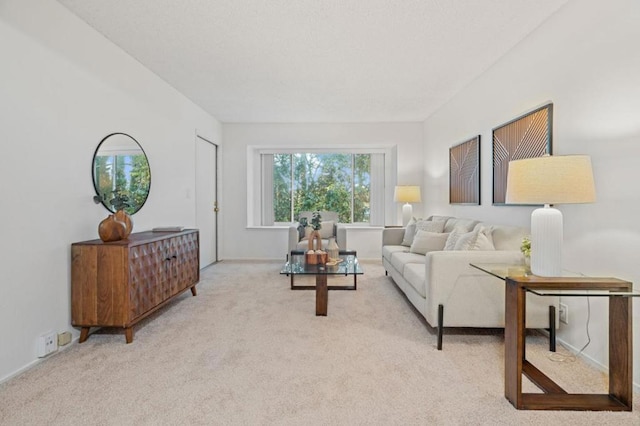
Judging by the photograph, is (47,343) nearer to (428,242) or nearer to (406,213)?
(428,242)

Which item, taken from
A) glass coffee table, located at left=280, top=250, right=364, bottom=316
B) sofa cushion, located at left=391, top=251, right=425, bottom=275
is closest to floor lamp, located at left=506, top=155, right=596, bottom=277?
sofa cushion, located at left=391, top=251, right=425, bottom=275

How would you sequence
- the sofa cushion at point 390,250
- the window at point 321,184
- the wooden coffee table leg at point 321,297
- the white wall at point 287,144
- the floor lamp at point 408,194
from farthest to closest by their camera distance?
the window at point 321,184, the white wall at point 287,144, the floor lamp at point 408,194, the sofa cushion at point 390,250, the wooden coffee table leg at point 321,297

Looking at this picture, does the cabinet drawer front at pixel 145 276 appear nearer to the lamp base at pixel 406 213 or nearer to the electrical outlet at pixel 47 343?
the electrical outlet at pixel 47 343

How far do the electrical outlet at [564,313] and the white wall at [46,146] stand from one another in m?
3.60

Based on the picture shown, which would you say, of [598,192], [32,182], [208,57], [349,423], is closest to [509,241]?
[598,192]

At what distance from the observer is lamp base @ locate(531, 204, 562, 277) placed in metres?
1.85

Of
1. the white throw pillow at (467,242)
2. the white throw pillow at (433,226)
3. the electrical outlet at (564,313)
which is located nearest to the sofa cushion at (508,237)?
the white throw pillow at (467,242)

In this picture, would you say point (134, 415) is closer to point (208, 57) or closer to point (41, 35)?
point (41, 35)

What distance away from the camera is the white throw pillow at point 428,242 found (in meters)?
3.71

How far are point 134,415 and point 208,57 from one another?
2963 millimetres

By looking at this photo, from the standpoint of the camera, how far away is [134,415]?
165cm

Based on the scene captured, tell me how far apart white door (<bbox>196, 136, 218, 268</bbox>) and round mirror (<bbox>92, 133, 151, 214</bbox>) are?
1530 millimetres

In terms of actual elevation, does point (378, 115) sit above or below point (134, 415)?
above

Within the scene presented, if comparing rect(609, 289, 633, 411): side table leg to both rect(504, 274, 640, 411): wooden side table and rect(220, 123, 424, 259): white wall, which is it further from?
rect(220, 123, 424, 259): white wall
